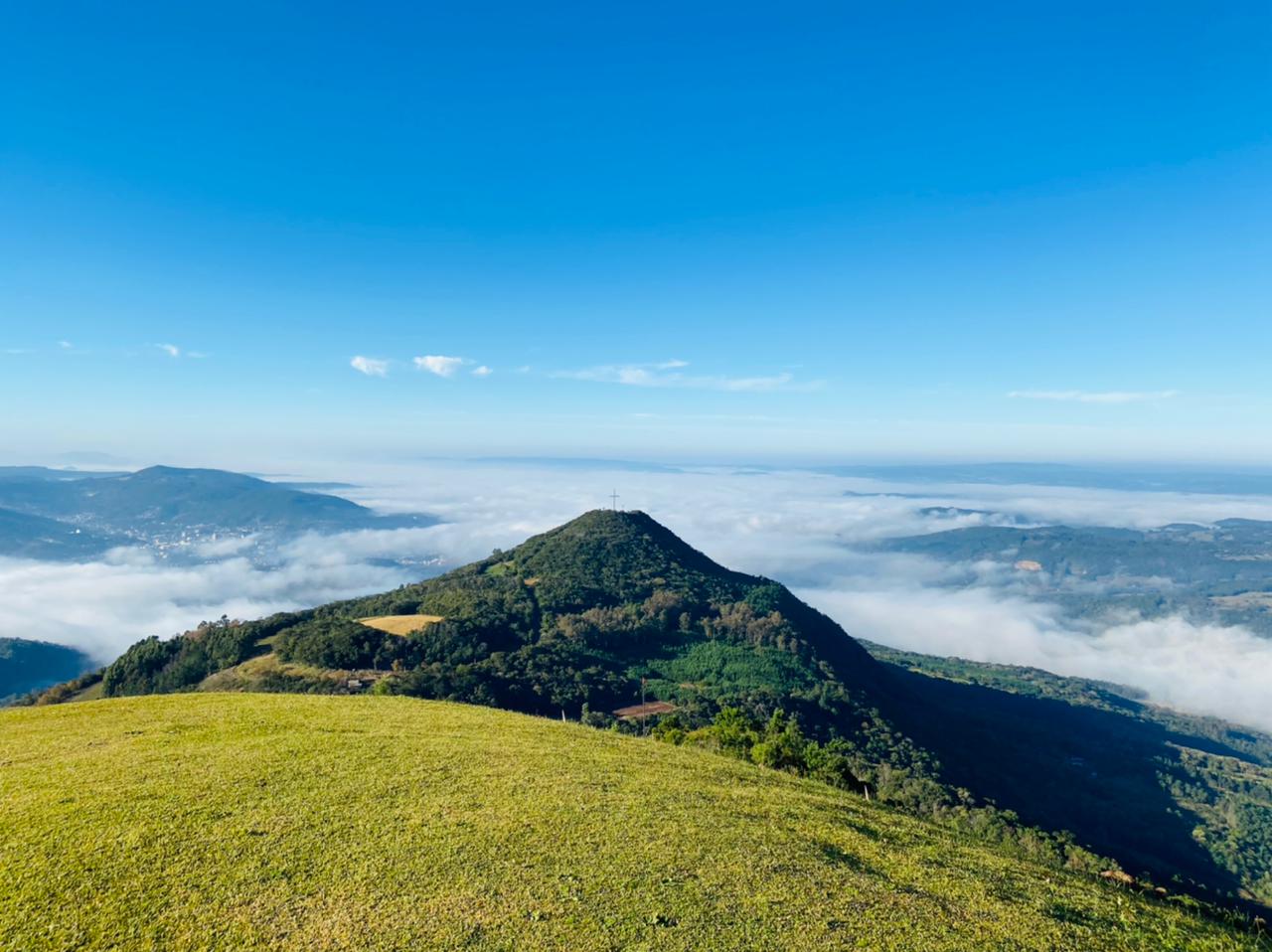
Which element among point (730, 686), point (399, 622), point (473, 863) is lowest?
point (730, 686)

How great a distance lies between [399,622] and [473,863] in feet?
326

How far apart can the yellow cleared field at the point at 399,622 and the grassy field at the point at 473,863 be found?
257 ft

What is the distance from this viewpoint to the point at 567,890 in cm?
1498

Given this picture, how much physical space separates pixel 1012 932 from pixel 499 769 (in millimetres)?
16511

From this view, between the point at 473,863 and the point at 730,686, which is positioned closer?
the point at 473,863

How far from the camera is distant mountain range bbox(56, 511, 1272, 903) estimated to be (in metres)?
81.2

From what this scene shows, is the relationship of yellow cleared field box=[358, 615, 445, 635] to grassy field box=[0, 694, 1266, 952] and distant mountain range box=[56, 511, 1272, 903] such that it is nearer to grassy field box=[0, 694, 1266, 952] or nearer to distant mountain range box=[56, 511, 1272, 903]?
distant mountain range box=[56, 511, 1272, 903]

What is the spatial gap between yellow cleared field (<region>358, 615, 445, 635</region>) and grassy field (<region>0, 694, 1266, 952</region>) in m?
78.2

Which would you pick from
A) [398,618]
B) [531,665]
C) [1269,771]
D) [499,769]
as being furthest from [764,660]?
[1269,771]

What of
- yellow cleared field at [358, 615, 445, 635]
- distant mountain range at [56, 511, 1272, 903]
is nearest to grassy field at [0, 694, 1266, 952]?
distant mountain range at [56, 511, 1272, 903]

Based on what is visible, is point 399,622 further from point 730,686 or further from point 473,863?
point 473,863

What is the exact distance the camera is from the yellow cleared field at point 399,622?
102m

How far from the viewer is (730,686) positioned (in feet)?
339

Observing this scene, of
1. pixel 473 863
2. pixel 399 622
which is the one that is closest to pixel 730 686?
pixel 399 622
